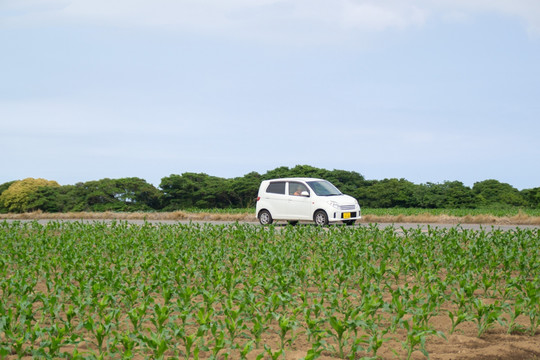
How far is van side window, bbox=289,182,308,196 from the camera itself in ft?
65.7

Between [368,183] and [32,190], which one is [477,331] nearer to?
[368,183]

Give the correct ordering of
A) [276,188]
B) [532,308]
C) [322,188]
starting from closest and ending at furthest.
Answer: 1. [532,308]
2. [322,188]
3. [276,188]

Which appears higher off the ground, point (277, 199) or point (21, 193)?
point (21, 193)

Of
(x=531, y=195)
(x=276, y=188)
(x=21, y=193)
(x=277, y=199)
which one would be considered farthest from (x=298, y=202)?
(x=21, y=193)

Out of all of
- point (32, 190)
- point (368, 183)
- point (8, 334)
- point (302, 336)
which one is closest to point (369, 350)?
point (302, 336)

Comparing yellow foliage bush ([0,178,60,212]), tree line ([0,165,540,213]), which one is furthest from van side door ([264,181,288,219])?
yellow foliage bush ([0,178,60,212])

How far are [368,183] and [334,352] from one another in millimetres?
47053

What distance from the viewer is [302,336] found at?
234 inches

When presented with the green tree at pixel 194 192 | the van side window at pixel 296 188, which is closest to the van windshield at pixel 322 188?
the van side window at pixel 296 188

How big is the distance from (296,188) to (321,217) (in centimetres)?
170

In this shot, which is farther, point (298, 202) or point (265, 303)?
point (298, 202)

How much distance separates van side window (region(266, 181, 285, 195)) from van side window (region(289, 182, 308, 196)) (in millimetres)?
349

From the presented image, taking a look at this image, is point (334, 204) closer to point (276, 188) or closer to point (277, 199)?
point (277, 199)

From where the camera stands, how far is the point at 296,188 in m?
20.2
